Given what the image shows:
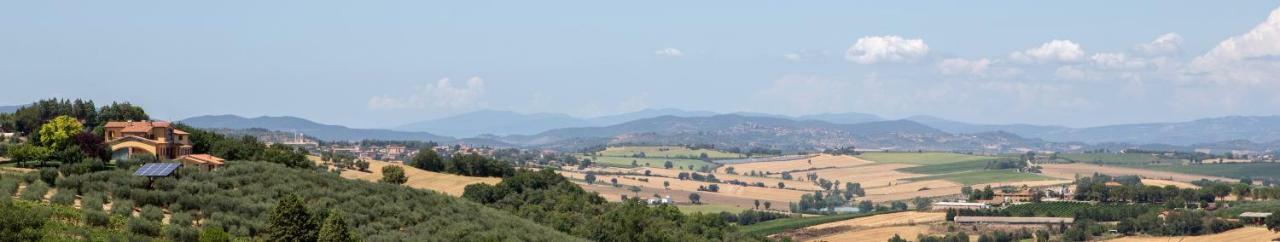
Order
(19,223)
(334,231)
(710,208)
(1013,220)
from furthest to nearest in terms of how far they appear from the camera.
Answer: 1. (710,208)
2. (1013,220)
3. (334,231)
4. (19,223)

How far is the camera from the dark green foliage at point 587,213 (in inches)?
2505

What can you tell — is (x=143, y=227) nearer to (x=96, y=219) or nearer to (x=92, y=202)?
(x=96, y=219)

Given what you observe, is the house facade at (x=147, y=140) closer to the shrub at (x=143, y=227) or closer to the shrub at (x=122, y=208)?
the shrub at (x=122, y=208)

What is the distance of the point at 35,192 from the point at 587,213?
133 feet

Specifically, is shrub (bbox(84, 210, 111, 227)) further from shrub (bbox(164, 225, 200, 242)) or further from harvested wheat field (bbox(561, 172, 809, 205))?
harvested wheat field (bbox(561, 172, 809, 205))

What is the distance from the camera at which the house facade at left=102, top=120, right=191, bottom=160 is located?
6150 centimetres

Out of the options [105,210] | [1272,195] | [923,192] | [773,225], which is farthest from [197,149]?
[923,192]

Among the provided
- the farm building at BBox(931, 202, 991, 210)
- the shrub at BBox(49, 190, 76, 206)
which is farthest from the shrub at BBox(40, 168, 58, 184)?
the farm building at BBox(931, 202, 991, 210)

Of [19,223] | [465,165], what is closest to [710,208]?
[465,165]

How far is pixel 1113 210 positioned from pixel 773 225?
30.2 meters

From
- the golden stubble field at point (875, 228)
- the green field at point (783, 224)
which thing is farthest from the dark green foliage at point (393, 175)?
the green field at point (783, 224)

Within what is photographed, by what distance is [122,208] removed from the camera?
126ft

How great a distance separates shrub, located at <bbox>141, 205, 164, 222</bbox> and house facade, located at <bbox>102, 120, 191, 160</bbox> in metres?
22.4

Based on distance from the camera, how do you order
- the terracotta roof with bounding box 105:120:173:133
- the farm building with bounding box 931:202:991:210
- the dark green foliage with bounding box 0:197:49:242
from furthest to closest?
the farm building with bounding box 931:202:991:210, the terracotta roof with bounding box 105:120:173:133, the dark green foliage with bounding box 0:197:49:242
